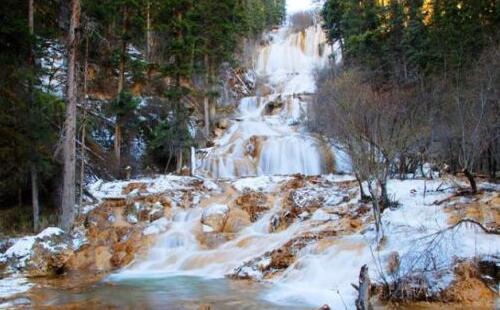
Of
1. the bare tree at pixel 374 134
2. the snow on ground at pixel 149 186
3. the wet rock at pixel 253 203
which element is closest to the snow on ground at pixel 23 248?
the snow on ground at pixel 149 186

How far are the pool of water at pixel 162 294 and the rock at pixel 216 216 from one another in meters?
3.67

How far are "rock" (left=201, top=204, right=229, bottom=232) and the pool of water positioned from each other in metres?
3.67

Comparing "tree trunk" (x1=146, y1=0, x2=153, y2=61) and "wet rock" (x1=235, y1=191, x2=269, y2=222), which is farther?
"tree trunk" (x1=146, y1=0, x2=153, y2=61)

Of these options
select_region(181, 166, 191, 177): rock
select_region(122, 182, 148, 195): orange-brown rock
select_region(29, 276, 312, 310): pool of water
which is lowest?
select_region(29, 276, 312, 310): pool of water

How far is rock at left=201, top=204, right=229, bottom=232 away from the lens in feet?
50.9

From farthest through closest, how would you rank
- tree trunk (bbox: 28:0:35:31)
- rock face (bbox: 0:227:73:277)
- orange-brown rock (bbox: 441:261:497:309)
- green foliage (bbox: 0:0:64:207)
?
tree trunk (bbox: 28:0:35:31) < green foliage (bbox: 0:0:64:207) < rock face (bbox: 0:227:73:277) < orange-brown rock (bbox: 441:261:497:309)

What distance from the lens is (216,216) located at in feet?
51.9

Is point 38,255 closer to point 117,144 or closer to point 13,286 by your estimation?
point 13,286

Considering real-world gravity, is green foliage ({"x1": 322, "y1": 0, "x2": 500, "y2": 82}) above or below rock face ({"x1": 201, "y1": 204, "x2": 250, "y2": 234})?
above

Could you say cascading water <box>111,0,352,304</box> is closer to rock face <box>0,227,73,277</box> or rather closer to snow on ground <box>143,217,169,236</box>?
snow on ground <box>143,217,169,236</box>

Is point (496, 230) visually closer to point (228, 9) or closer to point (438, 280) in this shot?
A: point (438, 280)

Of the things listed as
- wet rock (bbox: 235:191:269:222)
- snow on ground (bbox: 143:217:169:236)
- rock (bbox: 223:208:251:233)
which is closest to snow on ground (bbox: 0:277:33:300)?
snow on ground (bbox: 143:217:169:236)

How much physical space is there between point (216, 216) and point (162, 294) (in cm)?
568

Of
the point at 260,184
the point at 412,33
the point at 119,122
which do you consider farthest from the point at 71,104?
the point at 412,33
